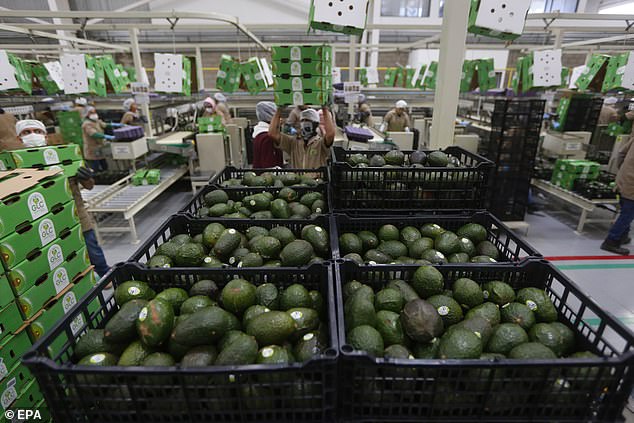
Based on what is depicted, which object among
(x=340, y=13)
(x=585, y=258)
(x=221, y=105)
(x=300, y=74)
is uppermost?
(x=340, y=13)

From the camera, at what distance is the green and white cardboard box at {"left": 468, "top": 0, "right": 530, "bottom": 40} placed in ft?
7.96

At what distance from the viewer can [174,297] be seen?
4.34 ft

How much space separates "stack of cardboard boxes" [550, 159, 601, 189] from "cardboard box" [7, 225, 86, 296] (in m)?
6.08

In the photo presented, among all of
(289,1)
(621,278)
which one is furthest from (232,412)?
(289,1)

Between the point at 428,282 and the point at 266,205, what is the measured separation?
1132mm

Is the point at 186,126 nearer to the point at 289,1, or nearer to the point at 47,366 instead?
the point at 47,366

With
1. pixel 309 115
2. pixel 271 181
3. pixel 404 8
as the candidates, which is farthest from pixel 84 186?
pixel 404 8

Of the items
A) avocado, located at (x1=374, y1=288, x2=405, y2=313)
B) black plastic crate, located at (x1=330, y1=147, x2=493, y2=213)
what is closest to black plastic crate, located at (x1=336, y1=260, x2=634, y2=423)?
avocado, located at (x1=374, y1=288, x2=405, y2=313)

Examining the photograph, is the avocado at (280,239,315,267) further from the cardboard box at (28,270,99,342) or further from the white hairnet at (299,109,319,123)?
the white hairnet at (299,109,319,123)

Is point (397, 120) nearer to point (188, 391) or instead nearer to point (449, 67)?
point (449, 67)

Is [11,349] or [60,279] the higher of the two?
[60,279]

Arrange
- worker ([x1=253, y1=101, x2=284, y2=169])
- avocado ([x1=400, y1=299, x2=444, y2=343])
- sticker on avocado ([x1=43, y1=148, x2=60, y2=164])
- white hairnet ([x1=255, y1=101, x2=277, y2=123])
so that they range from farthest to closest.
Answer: white hairnet ([x1=255, y1=101, x2=277, y2=123]) → worker ([x1=253, y1=101, x2=284, y2=169]) → sticker on avocado ([x1=43, y1=148, x2=60, y2=164]) → avocado ([x1=400, y1=299, x2=444, y2=343])

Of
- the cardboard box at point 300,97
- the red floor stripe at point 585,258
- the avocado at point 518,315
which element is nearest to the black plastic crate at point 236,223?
the avocado at point 518,315

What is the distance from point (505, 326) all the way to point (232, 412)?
896 millimetres
